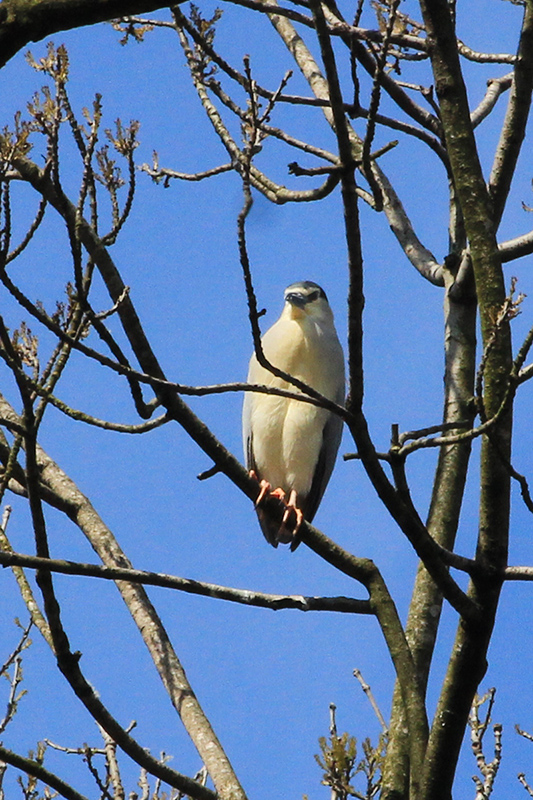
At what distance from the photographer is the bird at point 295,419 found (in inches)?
227

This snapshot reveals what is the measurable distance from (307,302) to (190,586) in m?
3.54

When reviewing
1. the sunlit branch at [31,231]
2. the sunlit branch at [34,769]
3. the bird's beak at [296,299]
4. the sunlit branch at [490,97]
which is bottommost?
the sunlit branch at [34,769]

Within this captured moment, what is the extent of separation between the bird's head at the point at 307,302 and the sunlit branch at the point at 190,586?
2.99 m

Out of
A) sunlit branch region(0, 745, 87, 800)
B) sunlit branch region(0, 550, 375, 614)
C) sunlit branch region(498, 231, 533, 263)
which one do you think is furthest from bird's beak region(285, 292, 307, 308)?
sunlit branch region(0, 745, 87, 800)

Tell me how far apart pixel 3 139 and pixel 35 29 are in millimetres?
470

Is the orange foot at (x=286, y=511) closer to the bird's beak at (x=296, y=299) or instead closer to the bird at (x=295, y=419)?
the bird at (x=295, y=419)

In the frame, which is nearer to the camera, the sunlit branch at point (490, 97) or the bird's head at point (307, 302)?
the sunlit branch at point (490, 97)

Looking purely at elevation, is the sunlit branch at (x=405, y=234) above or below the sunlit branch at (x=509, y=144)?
above

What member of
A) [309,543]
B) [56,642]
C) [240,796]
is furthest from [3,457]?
[240,796]

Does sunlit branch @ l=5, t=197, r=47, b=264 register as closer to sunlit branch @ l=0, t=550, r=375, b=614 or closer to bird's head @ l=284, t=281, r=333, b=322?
sunlit branch @ l=0, t=550, r=375, b=614

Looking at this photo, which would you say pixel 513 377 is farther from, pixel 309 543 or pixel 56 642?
pixel 56 642

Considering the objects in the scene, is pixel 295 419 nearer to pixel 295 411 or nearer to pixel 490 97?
pixel 295 411

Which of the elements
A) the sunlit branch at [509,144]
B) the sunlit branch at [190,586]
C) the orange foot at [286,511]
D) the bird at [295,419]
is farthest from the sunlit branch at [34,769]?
the bird at [295,419]

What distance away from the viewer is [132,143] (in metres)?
3.22
